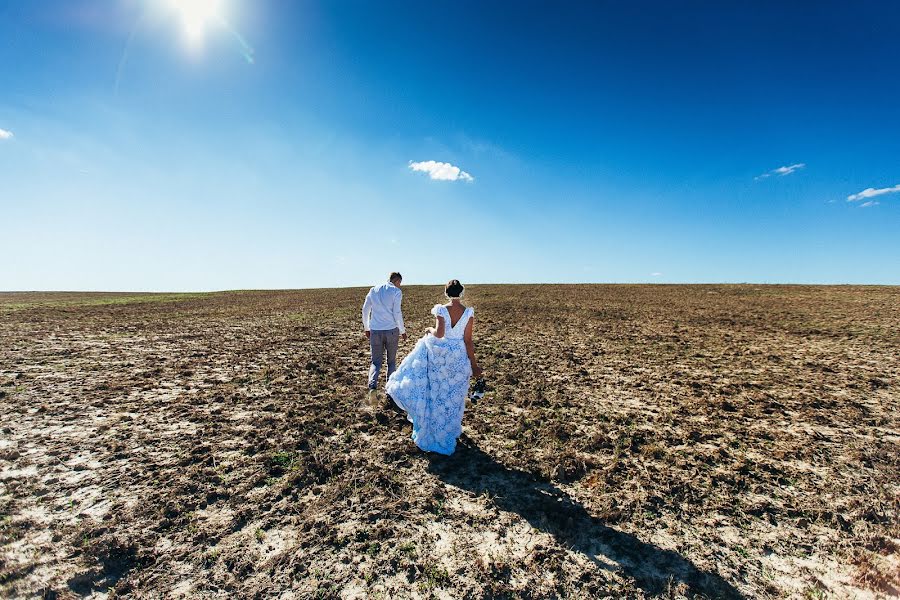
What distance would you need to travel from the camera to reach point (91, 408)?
815cm

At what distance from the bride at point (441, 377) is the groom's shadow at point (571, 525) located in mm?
446

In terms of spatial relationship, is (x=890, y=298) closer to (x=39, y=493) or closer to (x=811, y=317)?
(x=811, y=317)

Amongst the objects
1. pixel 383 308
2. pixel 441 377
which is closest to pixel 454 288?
pixel 441 377

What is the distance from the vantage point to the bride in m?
5.73

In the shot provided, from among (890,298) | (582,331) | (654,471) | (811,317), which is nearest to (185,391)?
(654,471)

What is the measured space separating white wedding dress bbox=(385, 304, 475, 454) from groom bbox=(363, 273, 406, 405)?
1.82 meters

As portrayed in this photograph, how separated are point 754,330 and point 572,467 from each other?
17371mm

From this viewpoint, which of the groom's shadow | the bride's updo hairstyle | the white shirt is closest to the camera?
the groom's shadow

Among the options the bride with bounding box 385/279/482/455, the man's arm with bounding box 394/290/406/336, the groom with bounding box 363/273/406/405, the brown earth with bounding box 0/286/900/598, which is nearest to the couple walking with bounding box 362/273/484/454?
the bride with bounding box 385/279/482/455

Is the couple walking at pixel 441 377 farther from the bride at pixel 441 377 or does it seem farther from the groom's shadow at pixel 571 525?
the groom's shadow at pixel 571 525

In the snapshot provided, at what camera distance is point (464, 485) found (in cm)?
529

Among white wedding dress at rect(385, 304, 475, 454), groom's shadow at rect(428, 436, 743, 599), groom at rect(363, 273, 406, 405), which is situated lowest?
groom's shadow at rect(428, 436, 743, 599)

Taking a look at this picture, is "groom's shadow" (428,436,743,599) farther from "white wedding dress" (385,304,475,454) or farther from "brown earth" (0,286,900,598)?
"white wedding dress" (385,304,475,454)

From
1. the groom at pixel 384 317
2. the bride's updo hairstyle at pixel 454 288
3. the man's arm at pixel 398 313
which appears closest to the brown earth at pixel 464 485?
the groom at pixel 384 317
